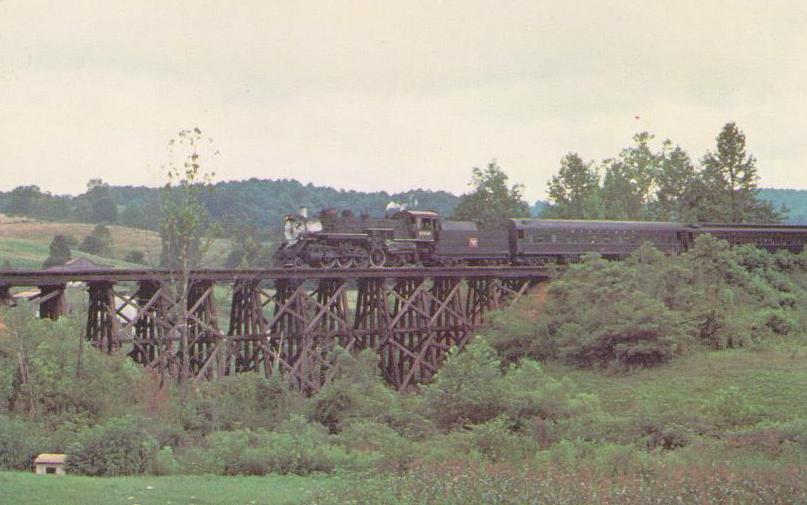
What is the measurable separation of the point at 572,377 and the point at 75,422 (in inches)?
622

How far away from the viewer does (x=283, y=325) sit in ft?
101

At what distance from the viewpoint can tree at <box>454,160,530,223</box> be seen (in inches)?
2817

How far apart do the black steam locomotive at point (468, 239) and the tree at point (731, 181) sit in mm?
12720

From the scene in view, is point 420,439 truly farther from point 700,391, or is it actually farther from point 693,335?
point 693,335

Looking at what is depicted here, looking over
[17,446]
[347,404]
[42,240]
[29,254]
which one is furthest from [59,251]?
[17,446]

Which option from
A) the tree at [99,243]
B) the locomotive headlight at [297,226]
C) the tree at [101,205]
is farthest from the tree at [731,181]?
Result: the tree at [101,205]

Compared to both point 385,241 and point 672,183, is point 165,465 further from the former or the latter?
point 672,183

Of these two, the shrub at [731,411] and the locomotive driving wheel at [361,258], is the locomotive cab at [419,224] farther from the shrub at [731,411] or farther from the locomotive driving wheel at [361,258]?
the shrub at [731,411]

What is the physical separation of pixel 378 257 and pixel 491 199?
117ft

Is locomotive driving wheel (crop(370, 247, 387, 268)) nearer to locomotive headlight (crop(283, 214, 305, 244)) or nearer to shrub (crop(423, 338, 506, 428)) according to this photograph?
locomotive headlight (crop(283, 214, 305, 244))

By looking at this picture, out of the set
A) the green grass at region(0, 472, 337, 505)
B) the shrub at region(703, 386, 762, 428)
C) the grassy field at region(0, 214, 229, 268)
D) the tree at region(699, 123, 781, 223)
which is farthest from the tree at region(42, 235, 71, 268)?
the green grass at region(0, 472, 337, 505)

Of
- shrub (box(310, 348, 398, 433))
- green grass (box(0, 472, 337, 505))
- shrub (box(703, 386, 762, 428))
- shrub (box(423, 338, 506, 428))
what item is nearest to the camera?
green grass (box(0, 472, 337, 505))

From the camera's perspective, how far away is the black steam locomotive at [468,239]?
116ft

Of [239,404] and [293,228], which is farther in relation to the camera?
[293,228]
